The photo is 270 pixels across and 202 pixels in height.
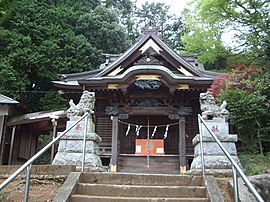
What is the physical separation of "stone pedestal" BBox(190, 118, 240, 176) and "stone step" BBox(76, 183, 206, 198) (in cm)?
145

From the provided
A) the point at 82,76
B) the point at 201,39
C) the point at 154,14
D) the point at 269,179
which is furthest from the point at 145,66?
the point at 154,14

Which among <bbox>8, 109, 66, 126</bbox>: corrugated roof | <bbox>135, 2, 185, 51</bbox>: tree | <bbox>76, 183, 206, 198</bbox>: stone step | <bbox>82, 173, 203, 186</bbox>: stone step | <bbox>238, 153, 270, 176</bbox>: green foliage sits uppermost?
<bbox>135, 2, 185, 51</bbox>: tree

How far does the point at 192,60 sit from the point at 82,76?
607 cm

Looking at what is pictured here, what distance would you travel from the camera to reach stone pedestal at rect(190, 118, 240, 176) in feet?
19.2

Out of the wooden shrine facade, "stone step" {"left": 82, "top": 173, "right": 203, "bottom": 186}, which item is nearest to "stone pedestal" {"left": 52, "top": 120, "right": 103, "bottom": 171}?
"stone step" {"left": 82, "top": 173, "right": 203, "bottom": 186}

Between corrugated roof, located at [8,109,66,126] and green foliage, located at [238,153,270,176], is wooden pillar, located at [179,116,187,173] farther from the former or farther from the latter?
corrugated roof, located at [8,109,66,126]

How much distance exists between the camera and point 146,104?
1156 cm

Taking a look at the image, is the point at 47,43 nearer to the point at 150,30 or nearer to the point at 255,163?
the point at 150,30

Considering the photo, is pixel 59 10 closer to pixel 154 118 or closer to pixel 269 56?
pixel 154 118

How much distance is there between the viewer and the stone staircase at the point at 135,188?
4.12 metres

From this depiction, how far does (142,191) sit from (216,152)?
2366 mm

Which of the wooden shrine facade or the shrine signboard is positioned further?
the shrine signboard

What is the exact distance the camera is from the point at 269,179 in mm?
4707

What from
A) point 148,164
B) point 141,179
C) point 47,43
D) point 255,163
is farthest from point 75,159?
point 47,43
